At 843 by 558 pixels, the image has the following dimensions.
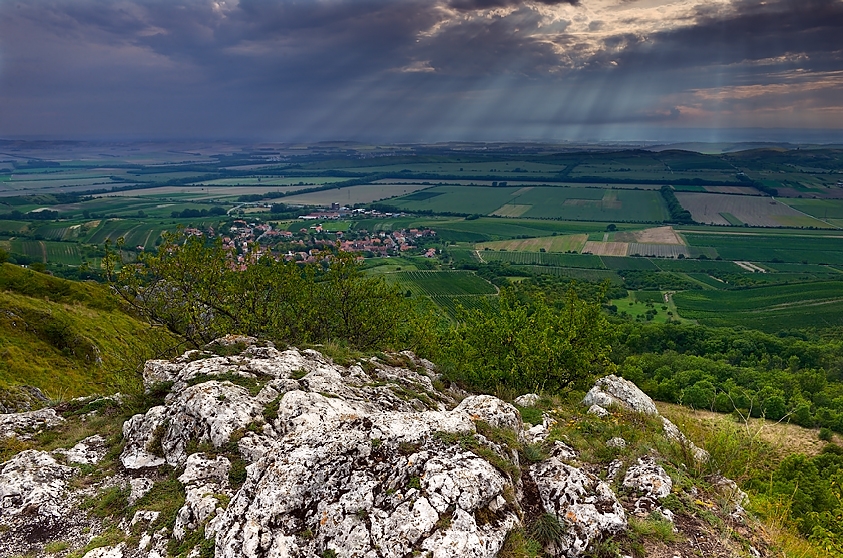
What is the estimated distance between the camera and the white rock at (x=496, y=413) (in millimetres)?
14684

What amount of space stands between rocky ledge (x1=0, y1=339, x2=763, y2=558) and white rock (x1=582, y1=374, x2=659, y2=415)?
14.8 ft

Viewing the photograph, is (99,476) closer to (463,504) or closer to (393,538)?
(393,538)

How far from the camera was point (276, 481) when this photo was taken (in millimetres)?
9664

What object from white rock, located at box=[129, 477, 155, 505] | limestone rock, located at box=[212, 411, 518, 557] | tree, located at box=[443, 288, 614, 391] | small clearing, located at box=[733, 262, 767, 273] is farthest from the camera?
small clearing, located at box=[733, 262, 767, 273]

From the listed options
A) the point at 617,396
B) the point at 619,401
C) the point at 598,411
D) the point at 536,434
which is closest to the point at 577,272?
the point at 617,396

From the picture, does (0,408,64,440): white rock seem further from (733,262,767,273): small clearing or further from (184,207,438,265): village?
(733,262,767,273): small clearing

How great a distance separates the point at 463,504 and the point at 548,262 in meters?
139

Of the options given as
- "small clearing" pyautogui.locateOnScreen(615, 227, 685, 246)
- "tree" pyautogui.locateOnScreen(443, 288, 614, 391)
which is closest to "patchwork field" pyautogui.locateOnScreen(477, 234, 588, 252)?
"small clearing" pyautogui.locateOnScreen(615, 227, 685, 246)

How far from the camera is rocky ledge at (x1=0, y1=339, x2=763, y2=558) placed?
884 centimetres

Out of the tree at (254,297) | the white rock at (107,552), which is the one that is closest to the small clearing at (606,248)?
the tree at (254,297)

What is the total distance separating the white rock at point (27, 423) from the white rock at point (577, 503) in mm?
17543

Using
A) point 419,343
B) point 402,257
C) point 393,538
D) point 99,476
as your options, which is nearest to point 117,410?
point 99,476

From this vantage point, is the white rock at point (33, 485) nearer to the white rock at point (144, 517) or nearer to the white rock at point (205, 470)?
the white rock at point (144, 517)

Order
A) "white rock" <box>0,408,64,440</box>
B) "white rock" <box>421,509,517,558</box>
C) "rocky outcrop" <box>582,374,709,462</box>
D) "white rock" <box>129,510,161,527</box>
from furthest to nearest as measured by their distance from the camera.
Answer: "rocky outcrop" <box>582,374,709,462</box> → "white rock" <box>0,408,64,440</box> → "white rock" <box>129,510,161,527</box> → "white rock" <box>421,509,517,558</box>
